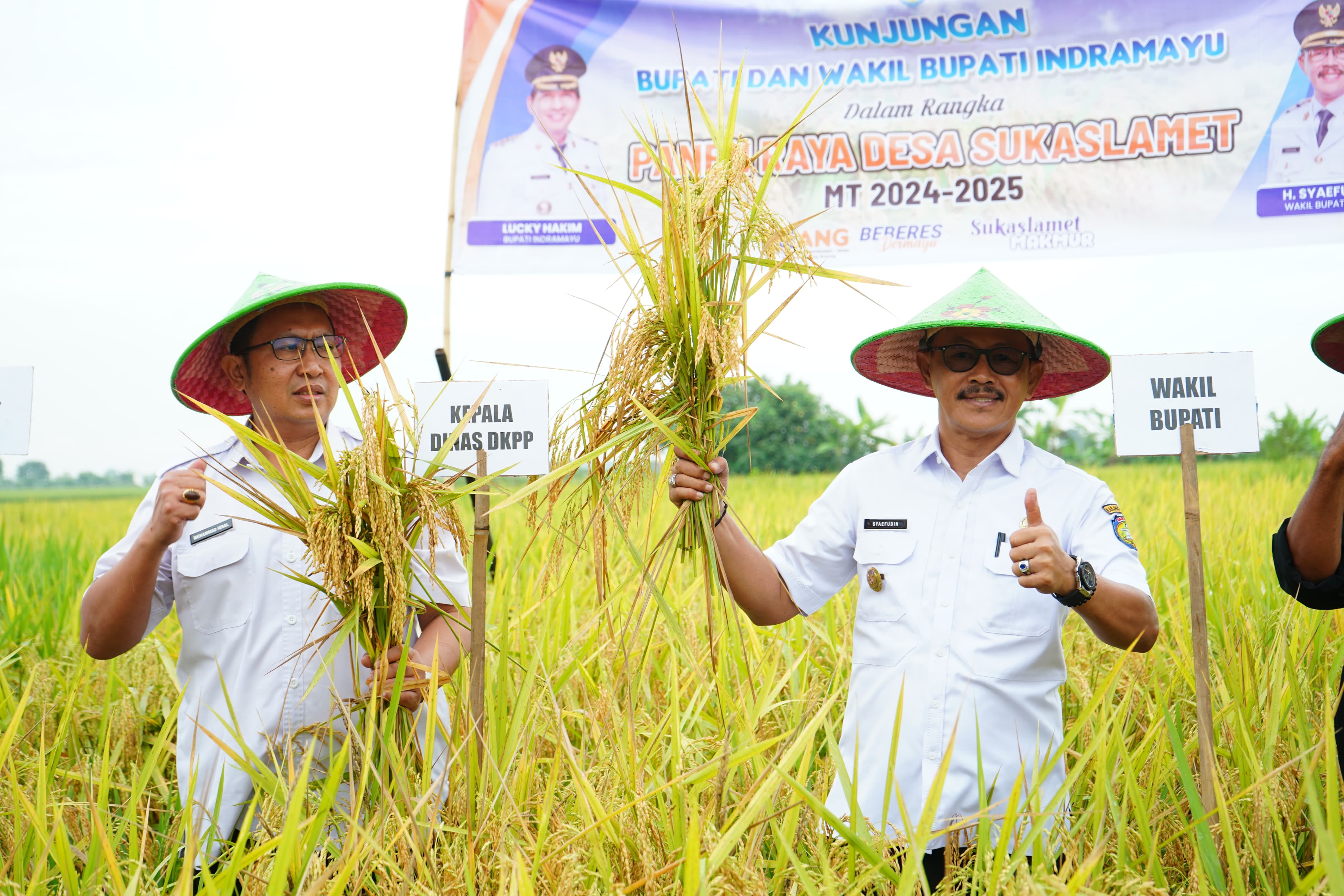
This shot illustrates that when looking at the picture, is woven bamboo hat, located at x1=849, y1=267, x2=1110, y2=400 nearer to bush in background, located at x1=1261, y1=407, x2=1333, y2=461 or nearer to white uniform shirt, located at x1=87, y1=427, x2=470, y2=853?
white uniform shirt, located at x1=87, y1=427, x2=470, y2=853

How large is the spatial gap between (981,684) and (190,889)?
1357 millimetres

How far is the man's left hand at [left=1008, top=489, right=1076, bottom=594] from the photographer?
60.9 inches

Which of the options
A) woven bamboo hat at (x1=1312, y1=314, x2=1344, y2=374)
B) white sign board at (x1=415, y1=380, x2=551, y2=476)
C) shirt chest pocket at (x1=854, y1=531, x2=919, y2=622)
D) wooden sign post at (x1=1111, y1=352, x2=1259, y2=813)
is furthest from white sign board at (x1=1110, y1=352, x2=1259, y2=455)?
white sign board at (x1=415, y1=380, x2=551, y2=476)

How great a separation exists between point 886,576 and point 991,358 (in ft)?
Result: 1.62

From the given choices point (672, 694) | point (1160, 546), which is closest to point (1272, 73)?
point (1160, 546)

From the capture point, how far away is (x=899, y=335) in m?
2.15

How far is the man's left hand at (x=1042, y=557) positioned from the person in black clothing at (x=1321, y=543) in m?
0.49

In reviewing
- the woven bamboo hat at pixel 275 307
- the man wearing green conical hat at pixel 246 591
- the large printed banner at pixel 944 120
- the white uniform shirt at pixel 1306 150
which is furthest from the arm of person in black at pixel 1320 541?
the white uniform shirt at pixel 1306 150

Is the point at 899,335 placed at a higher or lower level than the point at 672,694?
higher

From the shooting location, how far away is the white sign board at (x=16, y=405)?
2.49 meters

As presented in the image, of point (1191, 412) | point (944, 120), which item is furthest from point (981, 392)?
point (944, 120)

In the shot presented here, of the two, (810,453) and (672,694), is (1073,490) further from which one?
(810,453)

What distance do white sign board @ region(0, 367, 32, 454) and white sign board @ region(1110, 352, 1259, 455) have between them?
2.79 meters

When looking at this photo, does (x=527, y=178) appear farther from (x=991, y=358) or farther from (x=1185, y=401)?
(x=1185, y=401)
